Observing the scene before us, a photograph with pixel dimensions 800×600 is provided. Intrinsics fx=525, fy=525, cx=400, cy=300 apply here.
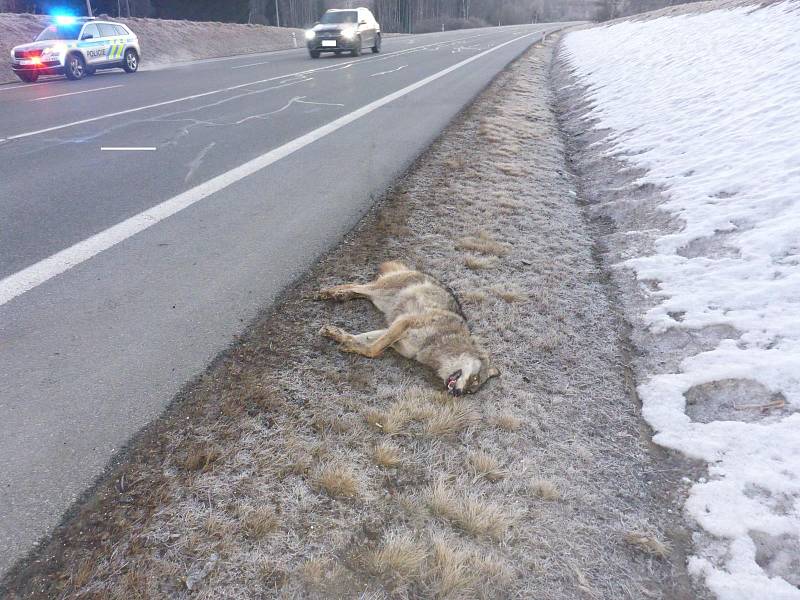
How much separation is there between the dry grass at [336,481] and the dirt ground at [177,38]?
20.8 m

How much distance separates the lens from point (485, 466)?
9.16ft

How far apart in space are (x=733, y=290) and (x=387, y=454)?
320 cm

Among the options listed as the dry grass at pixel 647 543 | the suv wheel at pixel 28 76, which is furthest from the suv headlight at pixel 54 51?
the dry grass at pixel 647 543

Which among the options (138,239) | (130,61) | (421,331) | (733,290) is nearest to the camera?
(421,331)

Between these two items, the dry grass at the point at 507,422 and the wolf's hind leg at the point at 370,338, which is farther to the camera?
the wolf's hind leg at the point at 370,338

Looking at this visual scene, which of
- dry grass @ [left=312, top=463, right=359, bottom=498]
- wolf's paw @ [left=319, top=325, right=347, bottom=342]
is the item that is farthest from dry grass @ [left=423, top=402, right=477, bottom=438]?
wolf's paw @ [left=319, top=325, right=347, bottom=342]

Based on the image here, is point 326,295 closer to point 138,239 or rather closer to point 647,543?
point 138,239

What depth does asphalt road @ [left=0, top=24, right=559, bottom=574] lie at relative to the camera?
2.85 metres

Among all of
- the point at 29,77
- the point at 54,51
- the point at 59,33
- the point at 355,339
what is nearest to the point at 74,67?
the point at 54,51

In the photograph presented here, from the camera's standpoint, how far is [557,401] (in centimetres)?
336

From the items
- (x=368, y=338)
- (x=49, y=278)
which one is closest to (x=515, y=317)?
(x=368, y=338)

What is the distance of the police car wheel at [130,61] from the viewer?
63.7ft

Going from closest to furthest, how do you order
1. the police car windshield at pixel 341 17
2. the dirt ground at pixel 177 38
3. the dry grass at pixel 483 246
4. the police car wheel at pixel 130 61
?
1. the dry grass at pixel 483 246
2. the police car wheel at pixel 130 61
3. the dirt ground at pixel 177 38
4. the police car windshield at pixel 341 17

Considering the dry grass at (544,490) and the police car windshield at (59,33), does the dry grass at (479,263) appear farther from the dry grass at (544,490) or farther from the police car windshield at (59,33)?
the police car windshield at (59,33)
